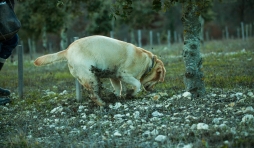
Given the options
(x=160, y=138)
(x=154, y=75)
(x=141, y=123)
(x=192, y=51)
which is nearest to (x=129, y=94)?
(x=154, y=75)

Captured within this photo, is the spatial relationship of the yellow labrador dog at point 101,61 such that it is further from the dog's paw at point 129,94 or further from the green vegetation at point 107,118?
the green vegetation at point 107,118

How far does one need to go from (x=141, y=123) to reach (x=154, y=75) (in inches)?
127

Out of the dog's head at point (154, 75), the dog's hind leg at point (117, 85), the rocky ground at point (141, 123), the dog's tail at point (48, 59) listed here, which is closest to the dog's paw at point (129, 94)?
the rocky ground at point (141, 123)

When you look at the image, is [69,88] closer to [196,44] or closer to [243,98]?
[196,44]

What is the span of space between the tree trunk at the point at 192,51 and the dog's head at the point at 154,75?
1313mm

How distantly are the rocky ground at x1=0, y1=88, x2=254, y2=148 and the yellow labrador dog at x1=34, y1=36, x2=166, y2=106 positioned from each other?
547mm

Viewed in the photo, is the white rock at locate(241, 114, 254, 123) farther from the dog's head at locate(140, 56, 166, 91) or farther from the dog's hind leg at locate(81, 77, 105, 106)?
the dog's head at locate(140, 56, 166, 91)

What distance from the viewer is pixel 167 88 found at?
909 centimetres

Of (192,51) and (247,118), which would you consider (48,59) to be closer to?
(192,51)

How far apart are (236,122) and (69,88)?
666 cm

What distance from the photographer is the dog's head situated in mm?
8469

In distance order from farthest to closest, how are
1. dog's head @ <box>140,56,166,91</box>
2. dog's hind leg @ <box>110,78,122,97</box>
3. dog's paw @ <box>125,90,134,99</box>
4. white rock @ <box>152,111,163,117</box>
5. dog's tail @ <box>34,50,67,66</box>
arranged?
dog's hind leg @ <box>110,78,122,97</box> < dog's head @ <box>140,56,166,91</box> < dog's paw @ <box>125,90,134,99</box> < dog's tail @ <box>34,50,67,66</box> < white rock @ <box>152,111,163,117</box>

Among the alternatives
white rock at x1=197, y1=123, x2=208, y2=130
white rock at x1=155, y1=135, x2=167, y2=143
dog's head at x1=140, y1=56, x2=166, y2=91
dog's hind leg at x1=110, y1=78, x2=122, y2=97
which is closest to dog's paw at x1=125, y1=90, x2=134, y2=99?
dog's hind leg at x1=110, y1=78, x2=122, y2=97

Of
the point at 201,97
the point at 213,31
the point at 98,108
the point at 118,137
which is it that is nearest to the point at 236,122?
the point at 118,137
